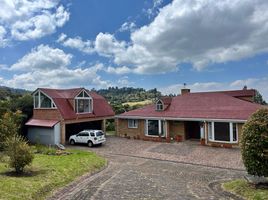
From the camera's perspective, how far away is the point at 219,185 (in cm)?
1408

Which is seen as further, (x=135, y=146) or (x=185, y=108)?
(x=185, y=108)

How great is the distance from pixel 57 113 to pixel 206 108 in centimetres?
1755

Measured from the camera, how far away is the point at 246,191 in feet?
39.5

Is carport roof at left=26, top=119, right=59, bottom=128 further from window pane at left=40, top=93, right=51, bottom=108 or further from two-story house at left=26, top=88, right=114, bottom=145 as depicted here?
window pane at left=40, top=93, right=51, bottom=108

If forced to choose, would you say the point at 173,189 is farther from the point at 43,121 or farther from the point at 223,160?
the point at 43,121

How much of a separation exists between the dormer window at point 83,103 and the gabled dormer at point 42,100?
11.1 ft

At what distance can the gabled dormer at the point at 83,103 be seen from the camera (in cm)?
3378

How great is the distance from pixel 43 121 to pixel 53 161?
12.7m

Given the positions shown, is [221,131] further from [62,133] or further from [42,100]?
[42,100]

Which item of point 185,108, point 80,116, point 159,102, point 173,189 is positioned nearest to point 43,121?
point 80,116

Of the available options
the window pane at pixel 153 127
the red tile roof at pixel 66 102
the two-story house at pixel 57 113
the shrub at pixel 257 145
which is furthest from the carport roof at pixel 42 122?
the shrub at pixel 257 145

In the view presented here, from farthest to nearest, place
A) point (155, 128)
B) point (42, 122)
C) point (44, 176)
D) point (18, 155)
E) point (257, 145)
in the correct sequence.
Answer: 1. point (155, 128)
2. point (42, 122)
3. point (44, 176)
4. point (18, 155)
5. point (257, 145)

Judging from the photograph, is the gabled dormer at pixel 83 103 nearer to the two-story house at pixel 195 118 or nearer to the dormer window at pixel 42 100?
the dormer window at pixel 42 100

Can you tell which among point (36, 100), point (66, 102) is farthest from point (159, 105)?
point (36, 100)
